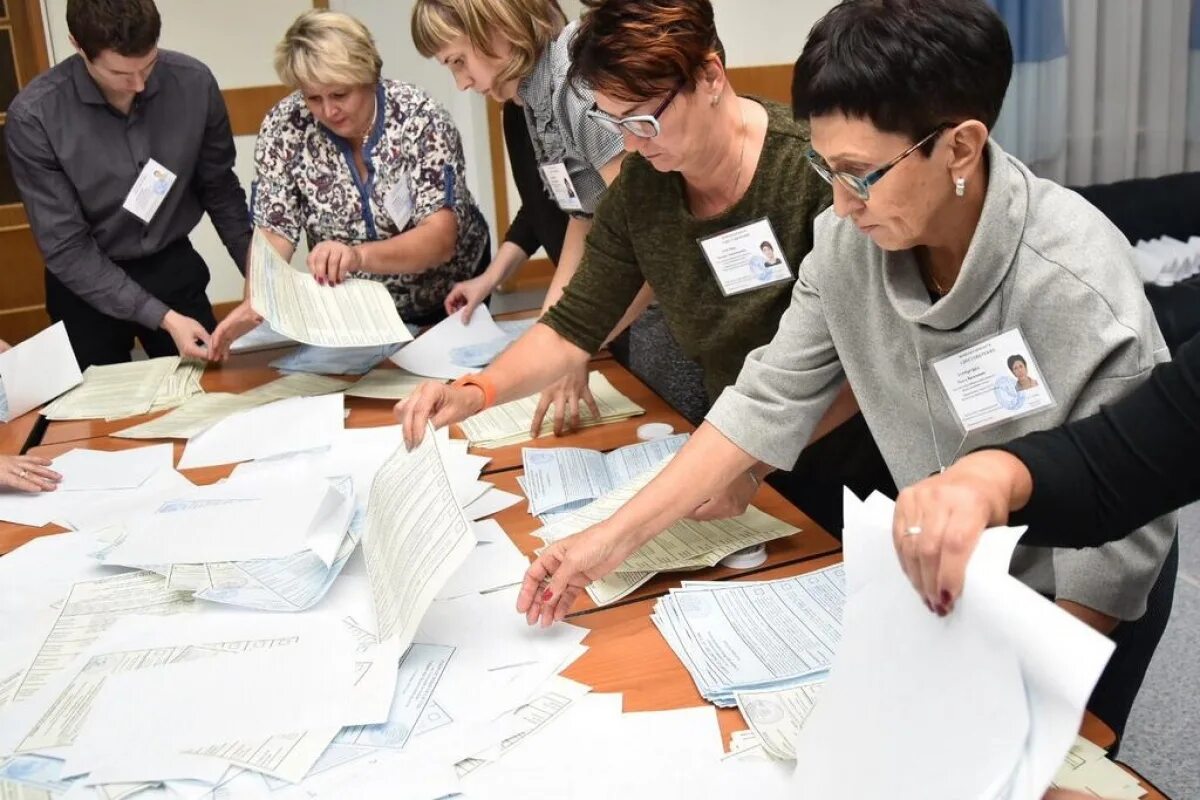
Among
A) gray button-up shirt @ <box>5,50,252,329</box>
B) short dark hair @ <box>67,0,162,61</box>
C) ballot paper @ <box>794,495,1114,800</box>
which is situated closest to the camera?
ballot paper @ <box>794,495,1114,800</box>

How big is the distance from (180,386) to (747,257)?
1.33 m

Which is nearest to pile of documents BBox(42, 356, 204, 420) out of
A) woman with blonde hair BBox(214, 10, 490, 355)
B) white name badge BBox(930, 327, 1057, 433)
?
woman with blonde hair BBox(214, 10, 490, 355)

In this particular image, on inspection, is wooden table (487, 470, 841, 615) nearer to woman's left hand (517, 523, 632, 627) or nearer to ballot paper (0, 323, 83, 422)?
woman's left hand (517, 523, 632, 627)

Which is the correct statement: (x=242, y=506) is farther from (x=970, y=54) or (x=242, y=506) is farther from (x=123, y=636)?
(x=970, y=54)

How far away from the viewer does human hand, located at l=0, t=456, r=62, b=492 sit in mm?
1857

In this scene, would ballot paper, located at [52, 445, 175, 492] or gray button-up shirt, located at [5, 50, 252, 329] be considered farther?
gray button-up shirt, located at [5, 50, 252, 329]

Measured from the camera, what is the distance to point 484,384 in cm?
176

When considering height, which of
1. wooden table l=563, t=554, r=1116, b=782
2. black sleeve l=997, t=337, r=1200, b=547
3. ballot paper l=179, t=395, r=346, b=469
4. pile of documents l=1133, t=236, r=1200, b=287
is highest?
black sleeve l=997, t=337, r=1200, b=547

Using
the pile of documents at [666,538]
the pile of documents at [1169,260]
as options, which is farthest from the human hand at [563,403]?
the pile of documents at [1169,260]

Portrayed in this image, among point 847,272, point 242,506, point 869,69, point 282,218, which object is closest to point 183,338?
point 282,218

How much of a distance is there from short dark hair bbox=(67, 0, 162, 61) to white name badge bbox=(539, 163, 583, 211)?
1002mm

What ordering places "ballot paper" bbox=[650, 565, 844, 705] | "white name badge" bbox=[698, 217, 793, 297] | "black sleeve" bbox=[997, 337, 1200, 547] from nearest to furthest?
"black sleeve" bbox=[997, 337, 1200, 547] < "ballot paper" bbox=[650, 565, 844, 705] < "white name badge" bbox=[698, 217, 793, 297]

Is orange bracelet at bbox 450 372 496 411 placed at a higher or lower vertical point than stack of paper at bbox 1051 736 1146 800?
higher

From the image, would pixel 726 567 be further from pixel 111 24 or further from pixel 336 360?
pixel 111 24
